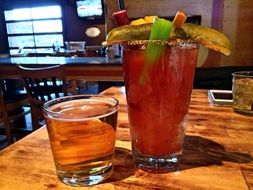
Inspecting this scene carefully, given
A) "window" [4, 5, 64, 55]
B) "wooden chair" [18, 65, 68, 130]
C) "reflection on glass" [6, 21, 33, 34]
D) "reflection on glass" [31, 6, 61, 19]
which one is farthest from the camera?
"reflection on glass" [6, 21, 33, 34]

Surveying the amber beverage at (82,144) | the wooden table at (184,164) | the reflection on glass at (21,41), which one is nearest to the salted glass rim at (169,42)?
the amber beverage at (82,144)

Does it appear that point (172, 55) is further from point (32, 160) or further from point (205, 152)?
point (32, 160)

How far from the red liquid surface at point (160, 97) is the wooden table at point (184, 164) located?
2.0 inches

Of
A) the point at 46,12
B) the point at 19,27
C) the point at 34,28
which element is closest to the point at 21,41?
the point at 19,27

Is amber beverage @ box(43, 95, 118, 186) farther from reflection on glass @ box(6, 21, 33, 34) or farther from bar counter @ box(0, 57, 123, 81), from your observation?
reflection on glass @ box(6, 21, 33, 34)

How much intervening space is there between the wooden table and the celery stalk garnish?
175mm

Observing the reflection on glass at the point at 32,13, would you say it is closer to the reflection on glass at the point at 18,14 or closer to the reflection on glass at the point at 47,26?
the reflection on glass at the point at 18,14

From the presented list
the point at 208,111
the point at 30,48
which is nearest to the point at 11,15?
the point at 30,48

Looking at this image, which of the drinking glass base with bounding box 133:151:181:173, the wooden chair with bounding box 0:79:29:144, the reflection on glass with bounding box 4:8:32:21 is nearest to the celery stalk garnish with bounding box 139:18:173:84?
the drinking glass base with bounding box 133:151:181:173

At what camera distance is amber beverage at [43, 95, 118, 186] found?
1.36ft

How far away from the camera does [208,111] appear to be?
2.70 ft

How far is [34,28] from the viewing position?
320 inches

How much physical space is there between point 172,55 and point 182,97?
0.26ft

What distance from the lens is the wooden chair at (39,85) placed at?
6.20 feet
